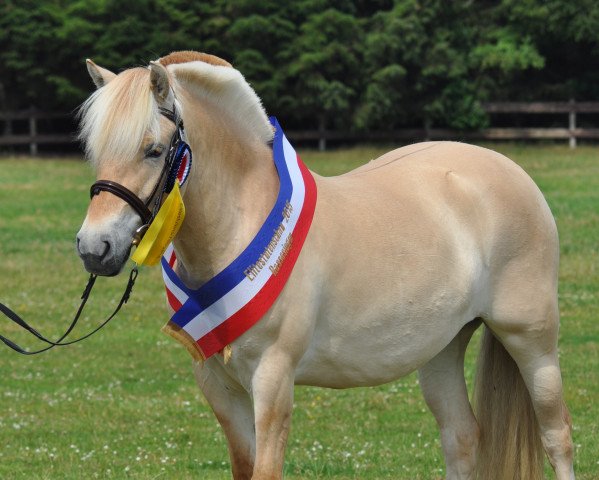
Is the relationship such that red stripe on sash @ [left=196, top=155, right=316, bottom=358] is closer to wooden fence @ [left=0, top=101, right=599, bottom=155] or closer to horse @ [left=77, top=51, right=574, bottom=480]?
horse @ [left=77, top=51, right=574, bottom=480]

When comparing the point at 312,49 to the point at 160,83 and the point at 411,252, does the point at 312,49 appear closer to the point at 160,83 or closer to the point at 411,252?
the point at 411,252

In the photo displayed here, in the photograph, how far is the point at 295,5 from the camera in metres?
33.8

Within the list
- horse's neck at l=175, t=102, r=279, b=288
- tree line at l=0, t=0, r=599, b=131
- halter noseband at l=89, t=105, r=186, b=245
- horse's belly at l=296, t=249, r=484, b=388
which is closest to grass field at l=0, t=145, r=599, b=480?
horse's belly at l=296, t=249, r=484, b=388

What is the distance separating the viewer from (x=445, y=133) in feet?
108

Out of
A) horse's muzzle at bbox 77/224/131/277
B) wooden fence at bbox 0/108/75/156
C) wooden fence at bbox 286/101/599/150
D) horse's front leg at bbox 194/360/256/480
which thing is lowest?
wooden fence at bbox 0/108/75/156

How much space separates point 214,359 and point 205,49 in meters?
30.3

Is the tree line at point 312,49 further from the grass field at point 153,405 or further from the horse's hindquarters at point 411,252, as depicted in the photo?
the horse's hindquarters at point 411,252

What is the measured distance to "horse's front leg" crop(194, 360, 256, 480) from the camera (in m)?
4.07

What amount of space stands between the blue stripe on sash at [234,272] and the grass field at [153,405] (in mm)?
1974

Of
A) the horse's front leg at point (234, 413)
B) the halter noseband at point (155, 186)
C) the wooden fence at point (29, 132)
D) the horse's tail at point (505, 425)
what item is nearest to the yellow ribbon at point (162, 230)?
the halter noseband at point (155, 186)

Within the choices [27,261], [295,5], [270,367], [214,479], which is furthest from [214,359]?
[295,5]

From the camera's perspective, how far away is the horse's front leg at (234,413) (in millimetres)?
4070

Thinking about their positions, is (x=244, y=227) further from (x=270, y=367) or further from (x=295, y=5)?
(x=295, y=5)

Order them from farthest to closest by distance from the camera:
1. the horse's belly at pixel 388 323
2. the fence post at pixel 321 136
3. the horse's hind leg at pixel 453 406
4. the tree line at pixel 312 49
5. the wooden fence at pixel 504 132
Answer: the tree line at pixel 312 49 < the fence post at pixel 321 136 < the wooden fence at pixel 504 132 < the horse's hind leg at pixel 453 406 < the horse's belly at pixel 388 323
